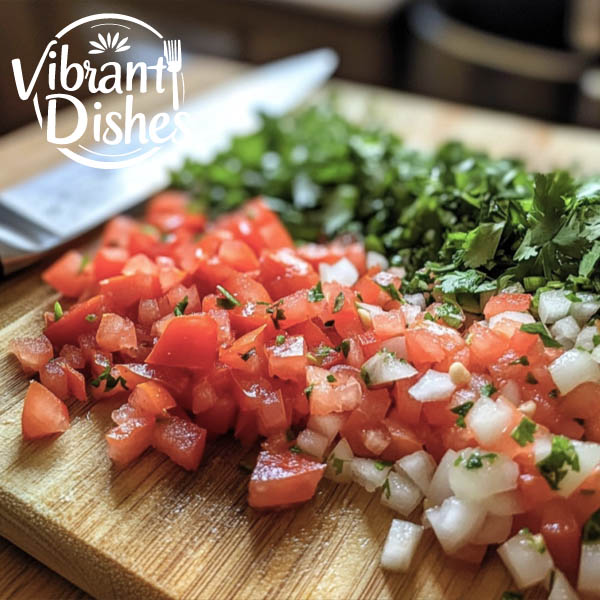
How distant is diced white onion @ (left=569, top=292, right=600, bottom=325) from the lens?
1448 mm

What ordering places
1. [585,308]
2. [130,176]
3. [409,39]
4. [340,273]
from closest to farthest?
[585,308] → [340,273] → [130,176] → [409,39]

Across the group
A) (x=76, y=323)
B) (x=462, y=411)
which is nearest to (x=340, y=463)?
(x=462, y=411)

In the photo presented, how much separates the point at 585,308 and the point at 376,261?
Result: 612 mm

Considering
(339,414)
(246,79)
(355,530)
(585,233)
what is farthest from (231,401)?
(246,79)

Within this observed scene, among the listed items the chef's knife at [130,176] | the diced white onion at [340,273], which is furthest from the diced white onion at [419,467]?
the chef's knife at [130,176]

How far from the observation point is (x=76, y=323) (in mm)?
1665

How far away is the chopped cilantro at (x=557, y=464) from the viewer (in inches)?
48.6

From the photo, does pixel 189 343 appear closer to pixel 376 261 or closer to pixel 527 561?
pixel 376 261

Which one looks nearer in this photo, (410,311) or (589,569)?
(589,569)

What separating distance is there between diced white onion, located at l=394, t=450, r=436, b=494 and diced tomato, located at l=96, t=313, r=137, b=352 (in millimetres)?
641

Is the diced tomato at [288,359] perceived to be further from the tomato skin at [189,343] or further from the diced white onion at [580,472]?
the diced white onion at [580,472]

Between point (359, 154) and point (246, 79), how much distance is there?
0.87m

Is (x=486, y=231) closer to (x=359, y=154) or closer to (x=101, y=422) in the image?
(x=359, y=154)

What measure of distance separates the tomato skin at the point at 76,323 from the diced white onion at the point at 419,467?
78 centimetres
